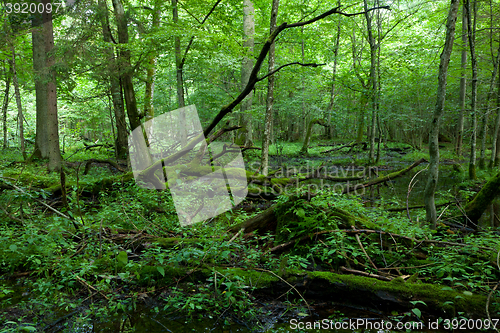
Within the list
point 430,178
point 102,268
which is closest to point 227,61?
point 430,178

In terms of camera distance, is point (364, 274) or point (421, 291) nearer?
point (421, 291)

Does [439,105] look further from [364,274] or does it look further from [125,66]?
[125,66]

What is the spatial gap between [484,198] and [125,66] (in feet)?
31.1

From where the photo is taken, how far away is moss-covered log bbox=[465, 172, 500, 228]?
5215 mm

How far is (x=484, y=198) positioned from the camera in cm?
536

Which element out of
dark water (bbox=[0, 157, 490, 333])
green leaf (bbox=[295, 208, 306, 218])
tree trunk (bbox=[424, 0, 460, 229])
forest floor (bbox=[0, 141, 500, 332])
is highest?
tree trunk (bbox=[424, 0, 460, 229])

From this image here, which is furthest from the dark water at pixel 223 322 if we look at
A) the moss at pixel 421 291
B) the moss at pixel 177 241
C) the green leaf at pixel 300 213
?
the green leaf at pixel 300 213

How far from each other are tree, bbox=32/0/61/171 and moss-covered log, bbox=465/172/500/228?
38.2 ft

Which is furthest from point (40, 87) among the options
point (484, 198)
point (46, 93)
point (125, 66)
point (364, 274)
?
point (484, 198)

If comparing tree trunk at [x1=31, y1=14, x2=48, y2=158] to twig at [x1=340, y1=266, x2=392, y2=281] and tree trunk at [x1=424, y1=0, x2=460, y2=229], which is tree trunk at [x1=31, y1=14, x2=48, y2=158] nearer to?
twig at [x1=340, y1=266, x2=392, y2=281]

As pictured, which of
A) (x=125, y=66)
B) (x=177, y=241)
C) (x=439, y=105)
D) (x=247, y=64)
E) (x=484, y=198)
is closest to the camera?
(x=177, y=241)

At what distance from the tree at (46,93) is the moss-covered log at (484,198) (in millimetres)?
11652

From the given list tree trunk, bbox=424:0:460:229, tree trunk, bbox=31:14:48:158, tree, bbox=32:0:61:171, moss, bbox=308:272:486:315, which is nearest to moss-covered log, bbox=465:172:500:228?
tree trunk, bbox=424:0:460:229

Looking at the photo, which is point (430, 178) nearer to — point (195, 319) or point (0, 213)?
point (195, 319)
